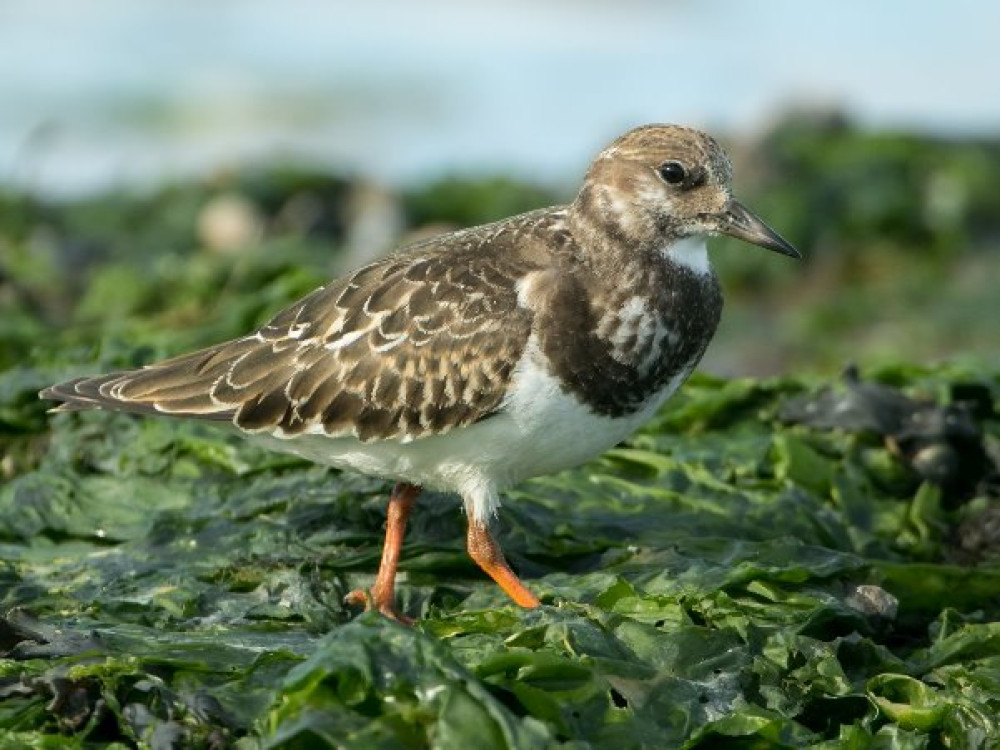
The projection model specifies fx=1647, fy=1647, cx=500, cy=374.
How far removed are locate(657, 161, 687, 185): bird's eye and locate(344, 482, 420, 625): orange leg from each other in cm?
114

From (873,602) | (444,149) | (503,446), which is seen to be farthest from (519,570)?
(444,149)

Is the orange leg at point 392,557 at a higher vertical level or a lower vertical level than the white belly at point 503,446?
lower

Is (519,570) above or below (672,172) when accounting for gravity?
below

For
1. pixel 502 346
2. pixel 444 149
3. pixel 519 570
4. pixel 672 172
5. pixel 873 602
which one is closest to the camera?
pixel 502 346

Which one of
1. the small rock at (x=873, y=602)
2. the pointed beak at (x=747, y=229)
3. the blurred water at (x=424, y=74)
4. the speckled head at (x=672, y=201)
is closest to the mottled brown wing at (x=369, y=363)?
the speckled head at (x=672, y=201)

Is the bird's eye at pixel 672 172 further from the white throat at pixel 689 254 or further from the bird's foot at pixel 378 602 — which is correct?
the bird's foot at pixel 378 602

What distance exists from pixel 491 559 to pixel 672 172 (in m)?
1.16

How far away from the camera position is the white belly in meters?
4.22

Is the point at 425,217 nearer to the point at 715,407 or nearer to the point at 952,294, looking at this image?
the point at 952,294

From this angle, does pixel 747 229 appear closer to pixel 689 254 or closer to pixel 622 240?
pixel 689 254

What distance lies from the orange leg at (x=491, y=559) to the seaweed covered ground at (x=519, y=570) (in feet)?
0.34

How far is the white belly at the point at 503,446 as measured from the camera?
422 cm

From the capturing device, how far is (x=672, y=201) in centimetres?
448

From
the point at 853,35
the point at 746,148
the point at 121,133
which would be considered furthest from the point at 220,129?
the point at 746,148
